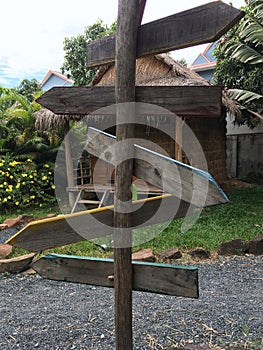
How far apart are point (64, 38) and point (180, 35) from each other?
13.9m

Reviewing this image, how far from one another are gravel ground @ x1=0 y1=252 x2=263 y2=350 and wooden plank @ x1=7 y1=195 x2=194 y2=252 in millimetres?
1250

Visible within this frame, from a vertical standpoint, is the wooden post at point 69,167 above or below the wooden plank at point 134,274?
above

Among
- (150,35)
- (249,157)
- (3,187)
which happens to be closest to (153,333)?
(150,35)

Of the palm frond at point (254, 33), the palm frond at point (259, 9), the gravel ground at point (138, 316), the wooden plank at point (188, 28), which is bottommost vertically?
the gravel ground at point (138, 316)

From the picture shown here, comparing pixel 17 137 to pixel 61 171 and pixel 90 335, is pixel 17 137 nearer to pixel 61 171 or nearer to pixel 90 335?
pixel 61 171

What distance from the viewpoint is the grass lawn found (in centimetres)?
559

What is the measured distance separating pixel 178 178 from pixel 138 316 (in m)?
1.97

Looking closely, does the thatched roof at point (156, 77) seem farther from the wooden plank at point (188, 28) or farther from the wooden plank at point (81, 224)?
the wooden plank at point (81, 224)

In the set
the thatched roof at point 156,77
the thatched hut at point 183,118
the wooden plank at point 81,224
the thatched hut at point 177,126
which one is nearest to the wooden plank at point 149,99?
the wooden plank at point 81,224

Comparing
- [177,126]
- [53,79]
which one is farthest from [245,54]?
[53,79]

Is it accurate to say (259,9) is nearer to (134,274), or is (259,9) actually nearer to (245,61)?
(245,61)

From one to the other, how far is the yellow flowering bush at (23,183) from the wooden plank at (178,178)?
23.8 feet

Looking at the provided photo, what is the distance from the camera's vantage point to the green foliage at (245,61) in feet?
29.4

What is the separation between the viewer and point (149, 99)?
1.82 meters
